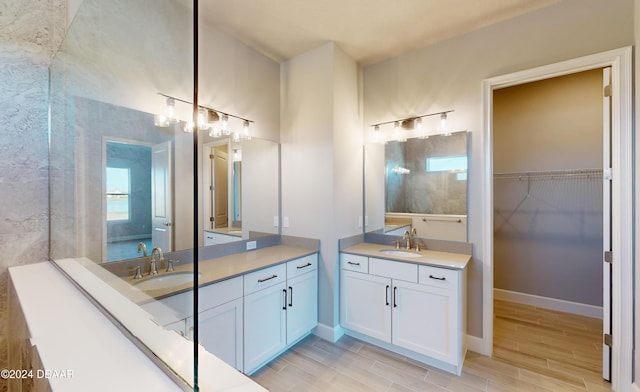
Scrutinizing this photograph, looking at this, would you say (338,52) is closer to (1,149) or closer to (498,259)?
(1,149)

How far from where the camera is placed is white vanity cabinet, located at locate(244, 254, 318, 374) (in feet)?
6.40

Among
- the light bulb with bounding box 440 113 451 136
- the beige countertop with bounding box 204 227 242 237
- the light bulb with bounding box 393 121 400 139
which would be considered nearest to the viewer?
the beige countertop with bounding box 204 227 242 237

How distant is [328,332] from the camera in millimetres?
2527

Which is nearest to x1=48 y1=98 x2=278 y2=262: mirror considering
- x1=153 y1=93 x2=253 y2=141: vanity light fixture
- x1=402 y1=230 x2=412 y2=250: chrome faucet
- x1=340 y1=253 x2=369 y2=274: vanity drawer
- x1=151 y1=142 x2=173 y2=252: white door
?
x1=151 y1=142 x2=173 y2=252: white door

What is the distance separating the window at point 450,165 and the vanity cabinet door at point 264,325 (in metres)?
1.87

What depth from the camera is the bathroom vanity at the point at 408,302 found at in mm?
2031

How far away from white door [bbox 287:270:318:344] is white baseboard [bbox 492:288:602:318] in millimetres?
2590

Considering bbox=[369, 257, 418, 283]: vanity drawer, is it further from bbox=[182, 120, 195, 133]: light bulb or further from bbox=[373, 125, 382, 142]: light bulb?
bbox=[182, 120, 195, 133]: light bulb

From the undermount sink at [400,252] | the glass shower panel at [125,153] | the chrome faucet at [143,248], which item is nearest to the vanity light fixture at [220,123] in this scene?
the glass shower panel at [125,153]

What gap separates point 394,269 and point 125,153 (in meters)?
2.10

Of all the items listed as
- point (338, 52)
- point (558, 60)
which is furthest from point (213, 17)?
point (558, 60)

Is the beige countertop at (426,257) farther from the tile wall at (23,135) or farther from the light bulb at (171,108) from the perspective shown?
the tile wall at (23,135)

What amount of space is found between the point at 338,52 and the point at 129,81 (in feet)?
6.38

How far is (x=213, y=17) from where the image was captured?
217 centimetres
